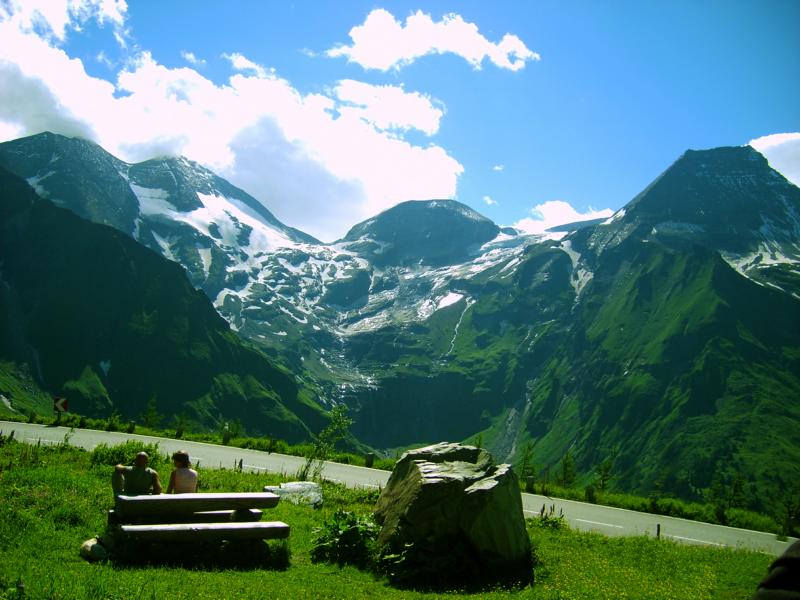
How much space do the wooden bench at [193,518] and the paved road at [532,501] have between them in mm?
14674

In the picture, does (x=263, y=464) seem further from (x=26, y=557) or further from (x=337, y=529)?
(x=26, y=557)

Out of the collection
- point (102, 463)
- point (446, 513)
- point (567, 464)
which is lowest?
point (567, 464)

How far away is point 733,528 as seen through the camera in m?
30.7

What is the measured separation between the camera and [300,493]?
73.3 feet

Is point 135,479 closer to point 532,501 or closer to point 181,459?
point 181,459

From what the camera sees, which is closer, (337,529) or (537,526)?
(337,529)

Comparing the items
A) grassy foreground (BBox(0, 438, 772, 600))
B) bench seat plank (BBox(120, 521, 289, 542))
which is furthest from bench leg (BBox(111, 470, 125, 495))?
bench seat plank (BBox(120, 521, 289, 542))

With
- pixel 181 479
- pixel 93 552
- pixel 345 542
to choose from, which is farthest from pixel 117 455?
pixel 345 542

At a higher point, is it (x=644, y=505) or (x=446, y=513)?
(x=446, y=513)

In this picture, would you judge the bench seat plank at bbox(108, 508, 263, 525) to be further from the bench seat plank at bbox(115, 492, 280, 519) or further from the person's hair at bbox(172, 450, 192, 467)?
the person's hair at bbox(172, 450, 192, 467)

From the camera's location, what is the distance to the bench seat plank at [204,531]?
12.7 m

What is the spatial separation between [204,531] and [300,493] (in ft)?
30.2

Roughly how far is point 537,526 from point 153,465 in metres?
14.6

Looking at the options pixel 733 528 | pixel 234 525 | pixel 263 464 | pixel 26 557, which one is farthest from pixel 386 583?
pixel 733 528
